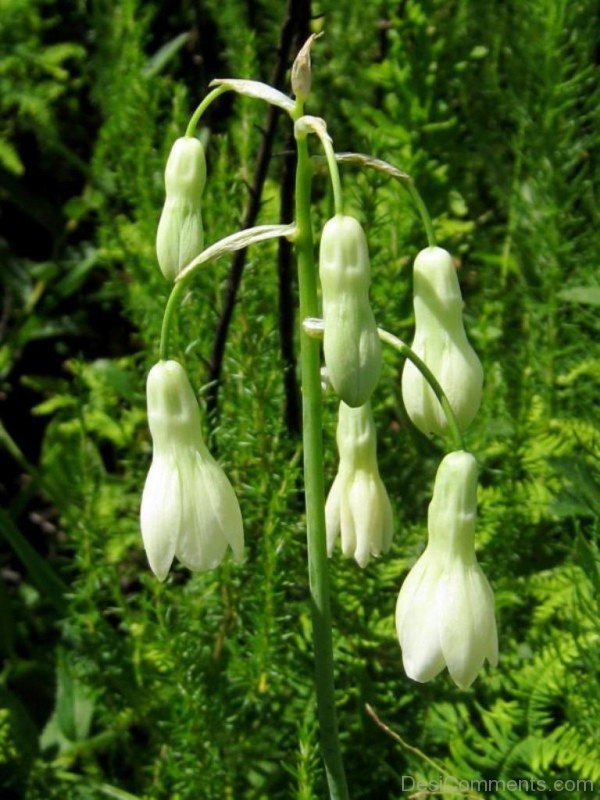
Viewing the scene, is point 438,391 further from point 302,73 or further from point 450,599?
point 302,73

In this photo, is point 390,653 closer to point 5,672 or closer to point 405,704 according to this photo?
point 405,704

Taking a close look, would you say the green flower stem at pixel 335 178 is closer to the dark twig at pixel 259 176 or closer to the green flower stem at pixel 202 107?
the green flower stem at pixel 202 107

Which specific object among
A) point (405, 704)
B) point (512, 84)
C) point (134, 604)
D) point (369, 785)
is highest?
point (512, 84)

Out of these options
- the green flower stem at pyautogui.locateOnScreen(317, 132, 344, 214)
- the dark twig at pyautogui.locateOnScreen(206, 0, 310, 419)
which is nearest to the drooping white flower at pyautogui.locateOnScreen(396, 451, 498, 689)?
the green flower stem at pyautogui.locateOnScreen(317, 132, 344, 214)

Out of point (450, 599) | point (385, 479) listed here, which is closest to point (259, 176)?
point (385, 479)

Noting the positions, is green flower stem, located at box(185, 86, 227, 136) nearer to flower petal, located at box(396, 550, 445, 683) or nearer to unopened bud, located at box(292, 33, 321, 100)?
unopened bud, located at box(292, 33, 321, 100)

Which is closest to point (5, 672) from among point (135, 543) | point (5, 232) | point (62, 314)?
point (135, 543)
